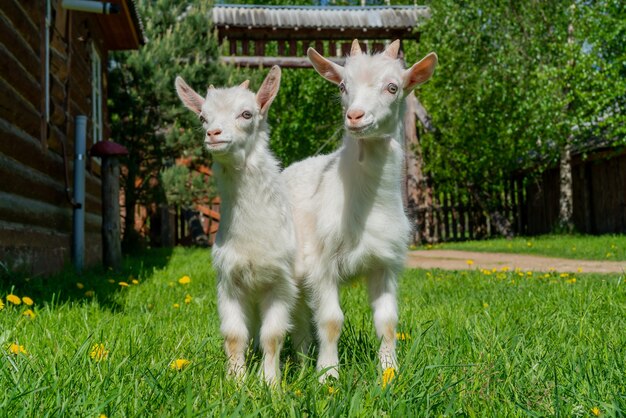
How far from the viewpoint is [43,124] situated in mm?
6906

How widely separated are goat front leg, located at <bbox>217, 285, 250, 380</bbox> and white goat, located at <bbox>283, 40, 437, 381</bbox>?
354mm

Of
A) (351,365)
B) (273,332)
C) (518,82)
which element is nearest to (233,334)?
(273,332)

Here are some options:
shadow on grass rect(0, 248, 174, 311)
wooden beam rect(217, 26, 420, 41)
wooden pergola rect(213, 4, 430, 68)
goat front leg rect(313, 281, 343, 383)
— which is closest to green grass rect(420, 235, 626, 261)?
wooden beam rect(217, 26, 420, 41)

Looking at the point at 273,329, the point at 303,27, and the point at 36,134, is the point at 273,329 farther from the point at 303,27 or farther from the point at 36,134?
the point at 303,27

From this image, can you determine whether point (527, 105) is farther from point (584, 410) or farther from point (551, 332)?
point (584, 410)

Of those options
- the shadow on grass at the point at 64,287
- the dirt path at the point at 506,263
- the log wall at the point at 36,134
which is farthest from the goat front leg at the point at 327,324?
the dirt path at the point at 506,263

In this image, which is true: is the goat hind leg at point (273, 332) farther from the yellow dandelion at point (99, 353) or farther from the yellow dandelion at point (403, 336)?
the yellow dandelion at point (403, 336)

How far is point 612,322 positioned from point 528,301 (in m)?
1.10

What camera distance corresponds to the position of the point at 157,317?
434 cm

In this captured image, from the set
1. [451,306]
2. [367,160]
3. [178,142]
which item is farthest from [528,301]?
[178,142]

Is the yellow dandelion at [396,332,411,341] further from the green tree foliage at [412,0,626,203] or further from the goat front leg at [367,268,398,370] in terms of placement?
the green tree foliage at [412,0,626,203]

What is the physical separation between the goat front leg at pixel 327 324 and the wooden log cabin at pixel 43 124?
2.67 meters

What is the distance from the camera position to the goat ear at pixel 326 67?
3.35 m

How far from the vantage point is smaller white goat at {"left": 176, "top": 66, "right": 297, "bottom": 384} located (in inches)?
118
